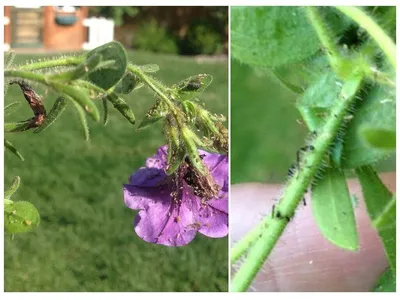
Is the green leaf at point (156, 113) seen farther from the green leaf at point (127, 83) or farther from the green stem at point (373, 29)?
the green stem at point (373, 29)

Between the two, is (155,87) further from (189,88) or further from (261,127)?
(261,127)

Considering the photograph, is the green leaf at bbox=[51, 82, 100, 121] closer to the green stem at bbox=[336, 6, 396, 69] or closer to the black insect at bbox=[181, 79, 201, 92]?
the black insect at bbox=[181, 79, 201, 92]

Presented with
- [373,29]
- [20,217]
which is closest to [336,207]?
[373,29]

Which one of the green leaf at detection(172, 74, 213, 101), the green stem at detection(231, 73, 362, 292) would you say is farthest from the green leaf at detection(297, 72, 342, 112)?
the green leaf at detection(172, 74, 213, 101)

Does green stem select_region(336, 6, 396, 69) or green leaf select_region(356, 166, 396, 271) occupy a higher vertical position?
green stem select_region(336, 6, 396, 69)
